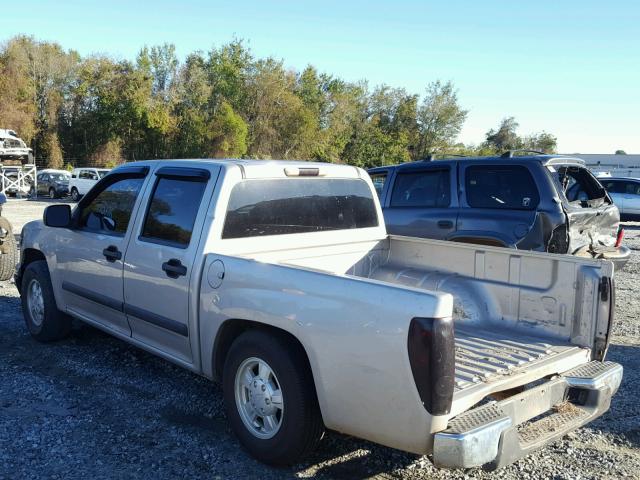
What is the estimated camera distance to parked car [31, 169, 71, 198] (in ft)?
104

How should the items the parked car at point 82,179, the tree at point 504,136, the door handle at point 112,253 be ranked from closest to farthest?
the door handle at point 112,253 < the parked car at point 82,179 < the tree at point 504,136

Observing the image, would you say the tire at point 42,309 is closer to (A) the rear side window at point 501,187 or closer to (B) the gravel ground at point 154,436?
(B) the gravel ground at point 154,436

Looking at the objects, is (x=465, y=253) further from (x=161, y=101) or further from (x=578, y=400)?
(x=161, y=101)

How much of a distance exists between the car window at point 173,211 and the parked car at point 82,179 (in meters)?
27.1

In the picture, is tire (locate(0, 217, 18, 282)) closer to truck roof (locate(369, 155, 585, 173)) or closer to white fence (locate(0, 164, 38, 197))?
truck roof (locate(369, 155, 585, 173))

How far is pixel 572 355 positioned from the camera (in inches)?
144

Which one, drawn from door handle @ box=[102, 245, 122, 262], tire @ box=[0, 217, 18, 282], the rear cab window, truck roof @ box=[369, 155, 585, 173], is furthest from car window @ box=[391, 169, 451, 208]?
tire @ box=[0, 217, 18, 282]

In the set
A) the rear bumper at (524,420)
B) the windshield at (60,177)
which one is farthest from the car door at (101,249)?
the windshield at (60,177)

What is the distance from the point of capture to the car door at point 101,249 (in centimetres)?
479

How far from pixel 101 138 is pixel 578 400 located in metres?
49.1

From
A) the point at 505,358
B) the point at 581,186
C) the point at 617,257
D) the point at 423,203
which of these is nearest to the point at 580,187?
the point at 581,186

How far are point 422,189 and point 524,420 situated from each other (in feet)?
17.1

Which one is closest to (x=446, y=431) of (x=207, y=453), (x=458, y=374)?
(x=458, y=374)

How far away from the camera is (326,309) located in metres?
3.12
